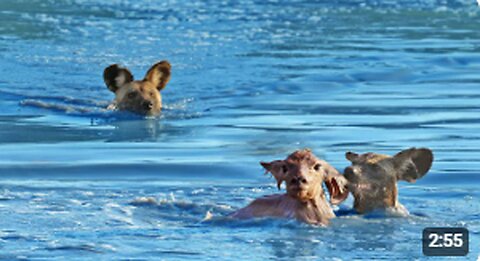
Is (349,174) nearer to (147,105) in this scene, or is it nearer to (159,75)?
(147,105)

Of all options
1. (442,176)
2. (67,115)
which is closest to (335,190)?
(442,176)

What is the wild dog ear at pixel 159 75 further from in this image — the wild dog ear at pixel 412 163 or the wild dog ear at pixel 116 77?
the wild dog ear at pixel 412 163

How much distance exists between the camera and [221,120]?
13.8 metres

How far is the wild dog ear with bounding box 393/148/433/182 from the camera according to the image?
8.48 meters

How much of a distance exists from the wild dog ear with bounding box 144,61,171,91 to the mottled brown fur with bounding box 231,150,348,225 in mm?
6315

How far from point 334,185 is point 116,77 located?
269 inches

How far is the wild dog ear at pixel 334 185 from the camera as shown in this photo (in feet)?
26.1

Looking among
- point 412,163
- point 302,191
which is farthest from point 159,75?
point 302,191

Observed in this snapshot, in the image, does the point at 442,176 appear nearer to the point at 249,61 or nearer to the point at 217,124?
the point at 217,124

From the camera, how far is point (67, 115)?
46.4ft
